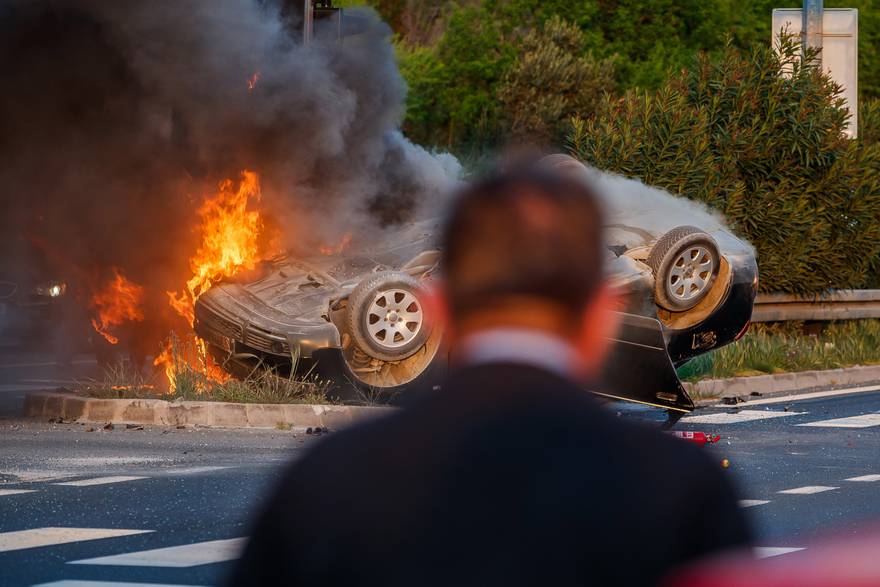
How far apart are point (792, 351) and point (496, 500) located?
15871 mm

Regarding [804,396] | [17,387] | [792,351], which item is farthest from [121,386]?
[792,351]

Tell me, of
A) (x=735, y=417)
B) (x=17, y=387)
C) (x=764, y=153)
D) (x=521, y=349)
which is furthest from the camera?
(x=764, y=153)

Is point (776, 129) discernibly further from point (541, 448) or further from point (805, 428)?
point (541, 448)

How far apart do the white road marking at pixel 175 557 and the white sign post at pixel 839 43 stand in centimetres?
1410

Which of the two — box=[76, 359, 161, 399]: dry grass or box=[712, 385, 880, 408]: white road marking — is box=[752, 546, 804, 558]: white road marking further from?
box=[712, 385, 880, 408]: white road marking

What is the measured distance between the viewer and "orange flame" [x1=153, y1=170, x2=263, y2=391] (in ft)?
44.1

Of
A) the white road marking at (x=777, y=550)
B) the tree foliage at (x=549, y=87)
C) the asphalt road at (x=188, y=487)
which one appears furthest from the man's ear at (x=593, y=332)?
the tree foliage at (x=549, y=87)

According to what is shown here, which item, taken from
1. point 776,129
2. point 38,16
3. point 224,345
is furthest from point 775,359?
point 38,16

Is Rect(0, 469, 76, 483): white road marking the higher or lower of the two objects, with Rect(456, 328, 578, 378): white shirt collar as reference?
lower

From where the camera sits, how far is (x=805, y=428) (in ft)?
40.1

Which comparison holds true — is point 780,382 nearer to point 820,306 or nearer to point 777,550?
point 820,306

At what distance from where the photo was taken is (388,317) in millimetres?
11641

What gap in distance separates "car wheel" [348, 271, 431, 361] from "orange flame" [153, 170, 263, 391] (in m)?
1.87

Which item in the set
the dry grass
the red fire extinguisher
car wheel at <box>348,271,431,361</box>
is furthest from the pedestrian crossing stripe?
the dry grass
